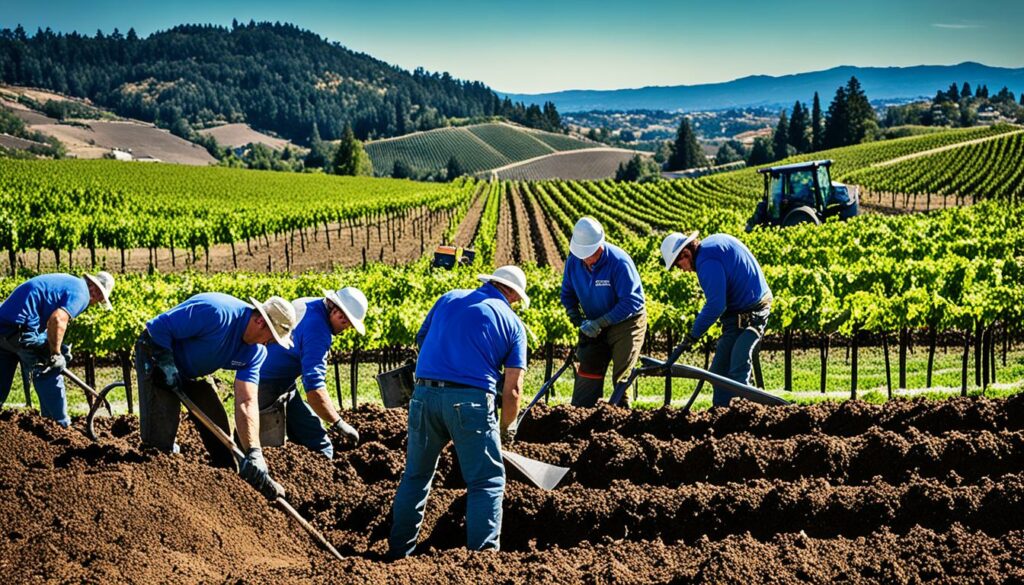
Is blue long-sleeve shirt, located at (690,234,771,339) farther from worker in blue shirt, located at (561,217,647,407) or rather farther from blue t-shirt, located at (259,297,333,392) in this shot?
blue t-shirt, located at (259,297,333,392)

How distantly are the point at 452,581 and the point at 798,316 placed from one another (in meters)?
8.50

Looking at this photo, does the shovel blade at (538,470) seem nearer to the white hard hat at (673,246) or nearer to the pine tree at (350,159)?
the white hard hat at (673,246)

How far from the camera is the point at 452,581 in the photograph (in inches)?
192

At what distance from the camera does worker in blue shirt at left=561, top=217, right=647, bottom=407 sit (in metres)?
8.18

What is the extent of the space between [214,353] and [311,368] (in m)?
A: 0.66

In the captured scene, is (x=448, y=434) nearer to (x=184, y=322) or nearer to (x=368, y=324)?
(x=184, y=322)

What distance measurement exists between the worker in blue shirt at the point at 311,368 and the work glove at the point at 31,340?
95.6 inches

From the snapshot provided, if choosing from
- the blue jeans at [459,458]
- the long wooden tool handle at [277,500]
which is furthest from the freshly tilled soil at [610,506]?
the blue jeans at [459,458]

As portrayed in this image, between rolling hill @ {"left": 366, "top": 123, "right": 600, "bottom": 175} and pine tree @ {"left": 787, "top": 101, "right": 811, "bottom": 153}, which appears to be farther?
rolling hill @ {"left": 366, "top": 123, "right": 600, "bottom": 175}

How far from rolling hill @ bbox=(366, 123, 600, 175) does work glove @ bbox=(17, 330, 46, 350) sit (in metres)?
119

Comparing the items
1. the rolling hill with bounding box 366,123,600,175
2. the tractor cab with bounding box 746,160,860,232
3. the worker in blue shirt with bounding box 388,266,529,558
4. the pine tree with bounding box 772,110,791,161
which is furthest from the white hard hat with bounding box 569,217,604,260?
the rolling hill with bounding box 366,123,600,175

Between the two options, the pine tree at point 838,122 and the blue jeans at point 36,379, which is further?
the pine tree at point 838,122

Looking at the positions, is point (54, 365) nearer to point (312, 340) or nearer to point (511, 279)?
point (312, 340)

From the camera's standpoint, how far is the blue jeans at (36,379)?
320 inches
